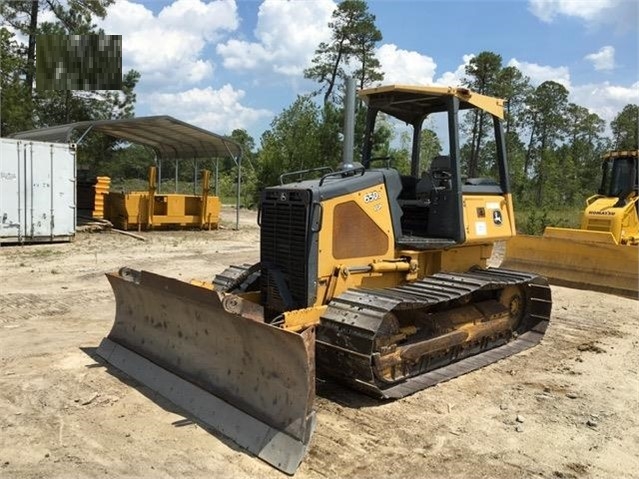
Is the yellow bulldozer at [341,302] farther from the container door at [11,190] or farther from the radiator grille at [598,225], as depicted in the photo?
the container door at [11,190]

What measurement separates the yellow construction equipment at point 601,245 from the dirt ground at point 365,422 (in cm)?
331

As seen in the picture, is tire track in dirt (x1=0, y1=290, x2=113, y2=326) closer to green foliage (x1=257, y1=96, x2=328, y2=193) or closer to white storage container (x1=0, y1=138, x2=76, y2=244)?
white storage container (x1=0, y1=138, x2=76, y2=244)

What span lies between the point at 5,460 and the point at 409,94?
497cm

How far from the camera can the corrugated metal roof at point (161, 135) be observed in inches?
745

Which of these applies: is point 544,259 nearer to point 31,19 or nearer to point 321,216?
point 321,216

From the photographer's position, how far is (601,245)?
11000mm

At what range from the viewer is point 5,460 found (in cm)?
395

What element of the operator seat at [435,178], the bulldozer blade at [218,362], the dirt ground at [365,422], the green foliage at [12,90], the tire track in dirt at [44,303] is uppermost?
the green foliage at [12,90]

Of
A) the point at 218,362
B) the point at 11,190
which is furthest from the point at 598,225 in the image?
the point at 11,190

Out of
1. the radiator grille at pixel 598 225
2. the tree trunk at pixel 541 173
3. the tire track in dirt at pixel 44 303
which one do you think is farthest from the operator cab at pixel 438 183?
the tree trunk at pixel 541 173

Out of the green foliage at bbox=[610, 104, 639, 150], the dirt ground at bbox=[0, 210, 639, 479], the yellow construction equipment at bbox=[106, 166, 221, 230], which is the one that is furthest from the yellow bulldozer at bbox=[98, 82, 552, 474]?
the green foliage at bbox=[610, 104, 639, 150]

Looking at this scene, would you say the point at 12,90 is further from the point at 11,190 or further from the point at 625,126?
the point at 625,126

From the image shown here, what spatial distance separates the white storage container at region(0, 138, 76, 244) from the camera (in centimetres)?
1460

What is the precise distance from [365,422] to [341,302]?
105cm
